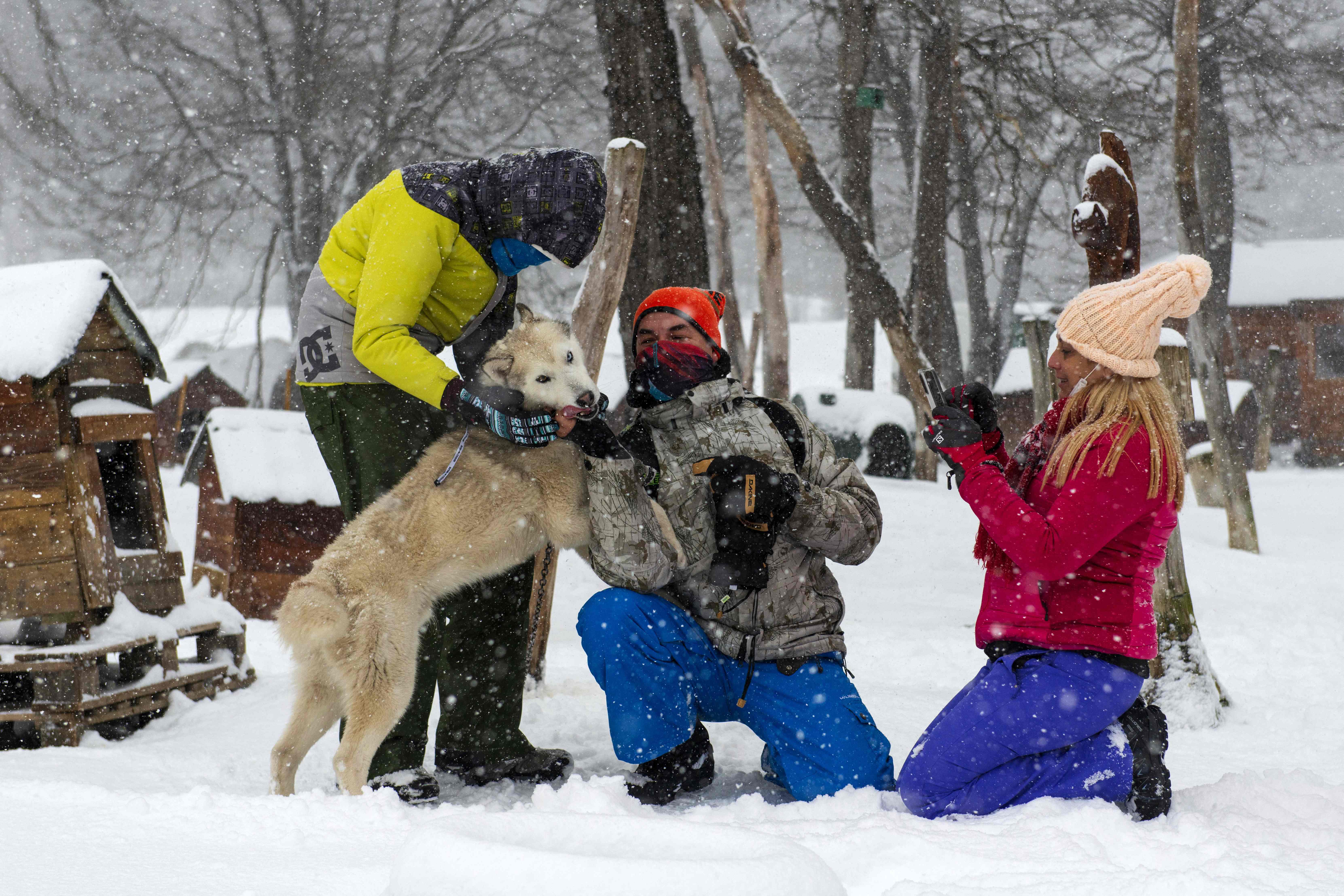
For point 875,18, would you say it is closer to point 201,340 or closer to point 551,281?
point 551,281

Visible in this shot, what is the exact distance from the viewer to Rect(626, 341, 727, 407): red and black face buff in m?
3.14

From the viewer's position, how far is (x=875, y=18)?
42.6 feet

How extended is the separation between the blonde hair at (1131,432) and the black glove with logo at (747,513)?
762 mm

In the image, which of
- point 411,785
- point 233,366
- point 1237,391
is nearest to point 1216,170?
point 1237,391

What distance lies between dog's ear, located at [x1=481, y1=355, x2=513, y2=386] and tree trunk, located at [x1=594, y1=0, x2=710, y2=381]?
266 centimetres

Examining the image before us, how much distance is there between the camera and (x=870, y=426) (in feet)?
41.0

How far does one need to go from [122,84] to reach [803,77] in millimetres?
11484

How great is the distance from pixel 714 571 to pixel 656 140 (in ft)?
11.9

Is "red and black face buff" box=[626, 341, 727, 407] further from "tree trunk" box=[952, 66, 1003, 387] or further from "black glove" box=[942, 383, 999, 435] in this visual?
"tree trunk" box=[952, 66, 1003, 387]

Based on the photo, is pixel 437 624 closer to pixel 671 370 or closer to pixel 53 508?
pixel 671 370

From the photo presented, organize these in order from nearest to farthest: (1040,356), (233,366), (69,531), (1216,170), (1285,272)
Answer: (69,531) < (1040,356) < (1216,170) < (233,366) < (1285,272)

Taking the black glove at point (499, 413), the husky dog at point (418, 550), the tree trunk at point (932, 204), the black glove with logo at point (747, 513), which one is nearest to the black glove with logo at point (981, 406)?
the black glove with logo at point (747, 513)

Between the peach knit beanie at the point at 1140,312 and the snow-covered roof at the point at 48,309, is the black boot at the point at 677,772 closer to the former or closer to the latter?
the peach knit beanie at the point at 1140,312

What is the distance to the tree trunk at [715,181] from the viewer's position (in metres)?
10.8
